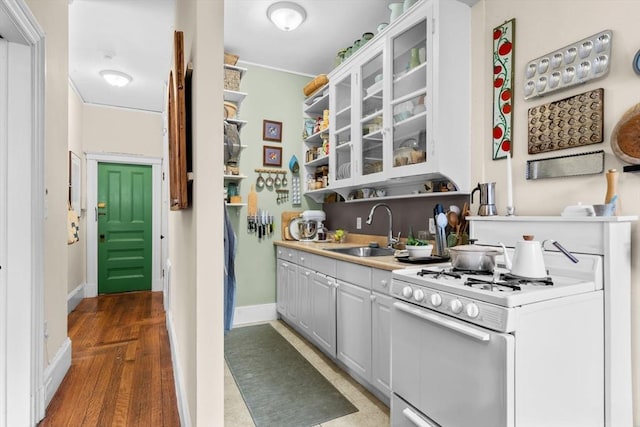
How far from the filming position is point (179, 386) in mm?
2121

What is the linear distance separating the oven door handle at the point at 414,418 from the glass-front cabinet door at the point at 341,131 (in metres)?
1.94

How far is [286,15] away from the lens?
2.67 meters

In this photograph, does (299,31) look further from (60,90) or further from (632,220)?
(632,220)

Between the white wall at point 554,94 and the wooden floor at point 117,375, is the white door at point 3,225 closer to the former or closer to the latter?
the wooden floor at point 117,375

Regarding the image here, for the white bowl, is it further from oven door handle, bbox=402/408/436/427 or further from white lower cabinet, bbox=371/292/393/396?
oven door handle, bbox=402/408/436/427

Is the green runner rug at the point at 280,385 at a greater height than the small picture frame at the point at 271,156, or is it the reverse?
the small picture frame at the point at 271,156

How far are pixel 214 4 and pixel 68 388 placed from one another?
8.40ft

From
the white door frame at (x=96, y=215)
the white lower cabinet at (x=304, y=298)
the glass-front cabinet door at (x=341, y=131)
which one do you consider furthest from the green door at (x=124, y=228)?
the glass-front cabinet door at (x=341, y=131)

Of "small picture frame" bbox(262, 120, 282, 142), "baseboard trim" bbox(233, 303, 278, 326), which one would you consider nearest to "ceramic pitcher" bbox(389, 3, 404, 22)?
"small picture frame" bbox(262, 120, 282, 142)

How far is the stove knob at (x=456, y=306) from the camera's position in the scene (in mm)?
1277

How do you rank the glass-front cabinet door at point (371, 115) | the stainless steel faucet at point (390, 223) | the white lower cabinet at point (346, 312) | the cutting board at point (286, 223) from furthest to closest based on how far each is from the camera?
the cutting board at point (286, 223) → the stainless steel faucet at point (390, 223) → the glass-front cabinet door at point (371, 115) → the white lower cabinet at point (346, 312)

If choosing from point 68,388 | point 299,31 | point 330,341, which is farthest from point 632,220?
point 68,388

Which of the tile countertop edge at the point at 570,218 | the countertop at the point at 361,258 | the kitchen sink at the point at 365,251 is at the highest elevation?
the tile countertop edge at the point at 570,218

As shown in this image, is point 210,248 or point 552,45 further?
point 552,45
